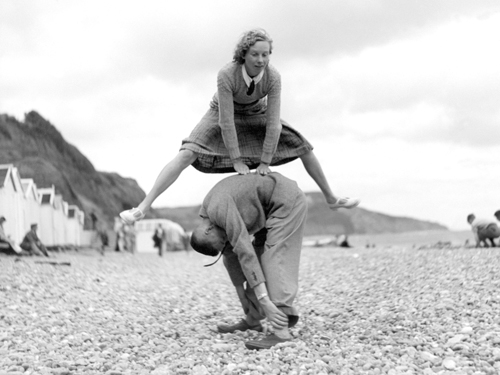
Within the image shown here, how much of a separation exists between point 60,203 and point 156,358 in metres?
13.1

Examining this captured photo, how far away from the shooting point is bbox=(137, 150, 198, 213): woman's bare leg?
5523mm

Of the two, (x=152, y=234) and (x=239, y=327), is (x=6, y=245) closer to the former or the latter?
(x=239, y=327)

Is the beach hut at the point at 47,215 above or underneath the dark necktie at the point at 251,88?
underneath

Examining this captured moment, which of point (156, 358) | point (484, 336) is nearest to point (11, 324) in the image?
point (156, 358)

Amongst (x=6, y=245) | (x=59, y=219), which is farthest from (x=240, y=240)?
(x=59, y=219)

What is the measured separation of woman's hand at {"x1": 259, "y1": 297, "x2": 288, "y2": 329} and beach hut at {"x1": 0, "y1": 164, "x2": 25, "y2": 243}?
30.5 feet

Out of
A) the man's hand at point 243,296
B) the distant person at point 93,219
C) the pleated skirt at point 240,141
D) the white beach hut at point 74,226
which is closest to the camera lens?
the pleated skirt at point 240,141

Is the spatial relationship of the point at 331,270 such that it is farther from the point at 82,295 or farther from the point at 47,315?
the point at 47,315

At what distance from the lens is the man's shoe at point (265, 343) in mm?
5148

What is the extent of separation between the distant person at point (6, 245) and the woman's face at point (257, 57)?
29.2 ft

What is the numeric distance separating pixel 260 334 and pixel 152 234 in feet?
63.2

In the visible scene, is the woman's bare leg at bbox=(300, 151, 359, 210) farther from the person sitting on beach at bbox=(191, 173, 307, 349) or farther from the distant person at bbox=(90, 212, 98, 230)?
the distant person at bbox=(90, 212, 98, 230)

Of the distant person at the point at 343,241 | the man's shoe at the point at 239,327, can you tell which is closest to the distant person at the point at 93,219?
the distant person at the point at 343,241

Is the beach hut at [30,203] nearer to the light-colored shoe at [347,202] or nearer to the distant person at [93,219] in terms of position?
the distant person at [93,219]
